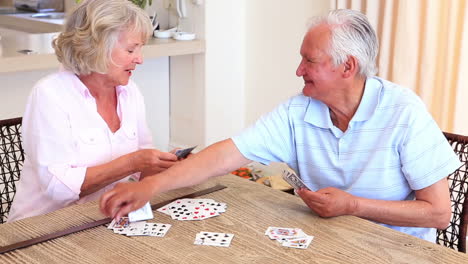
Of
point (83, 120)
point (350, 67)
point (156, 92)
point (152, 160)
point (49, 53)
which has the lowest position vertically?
point (156, 92)

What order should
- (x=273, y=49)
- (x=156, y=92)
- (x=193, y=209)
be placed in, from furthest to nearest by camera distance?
(x=156, y=92) → (x=273, y=49) → (x=193, y=209)

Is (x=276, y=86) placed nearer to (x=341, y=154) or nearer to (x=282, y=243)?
(x=341, y=154)

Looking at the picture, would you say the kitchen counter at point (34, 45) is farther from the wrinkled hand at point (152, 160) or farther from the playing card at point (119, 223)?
the playing card at point (119, 223)

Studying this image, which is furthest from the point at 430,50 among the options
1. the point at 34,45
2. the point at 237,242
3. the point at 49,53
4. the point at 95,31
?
the point at 34,45

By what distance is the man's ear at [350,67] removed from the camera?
2.13 m

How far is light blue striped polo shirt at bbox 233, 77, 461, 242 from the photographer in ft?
6.73

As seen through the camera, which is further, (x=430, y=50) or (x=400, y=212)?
(x=430, y=50)

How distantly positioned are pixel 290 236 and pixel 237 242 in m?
0.15

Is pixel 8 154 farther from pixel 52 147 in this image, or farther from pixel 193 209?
pixel 193 209

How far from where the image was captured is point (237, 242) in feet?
5.94

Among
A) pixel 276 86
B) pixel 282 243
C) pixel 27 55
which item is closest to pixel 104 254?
pixel 282 243

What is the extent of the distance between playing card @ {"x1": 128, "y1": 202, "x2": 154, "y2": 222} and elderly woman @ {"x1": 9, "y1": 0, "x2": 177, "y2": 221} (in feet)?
1.18

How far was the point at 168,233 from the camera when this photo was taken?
187 cm

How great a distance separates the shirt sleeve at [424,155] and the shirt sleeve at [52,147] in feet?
3.58
